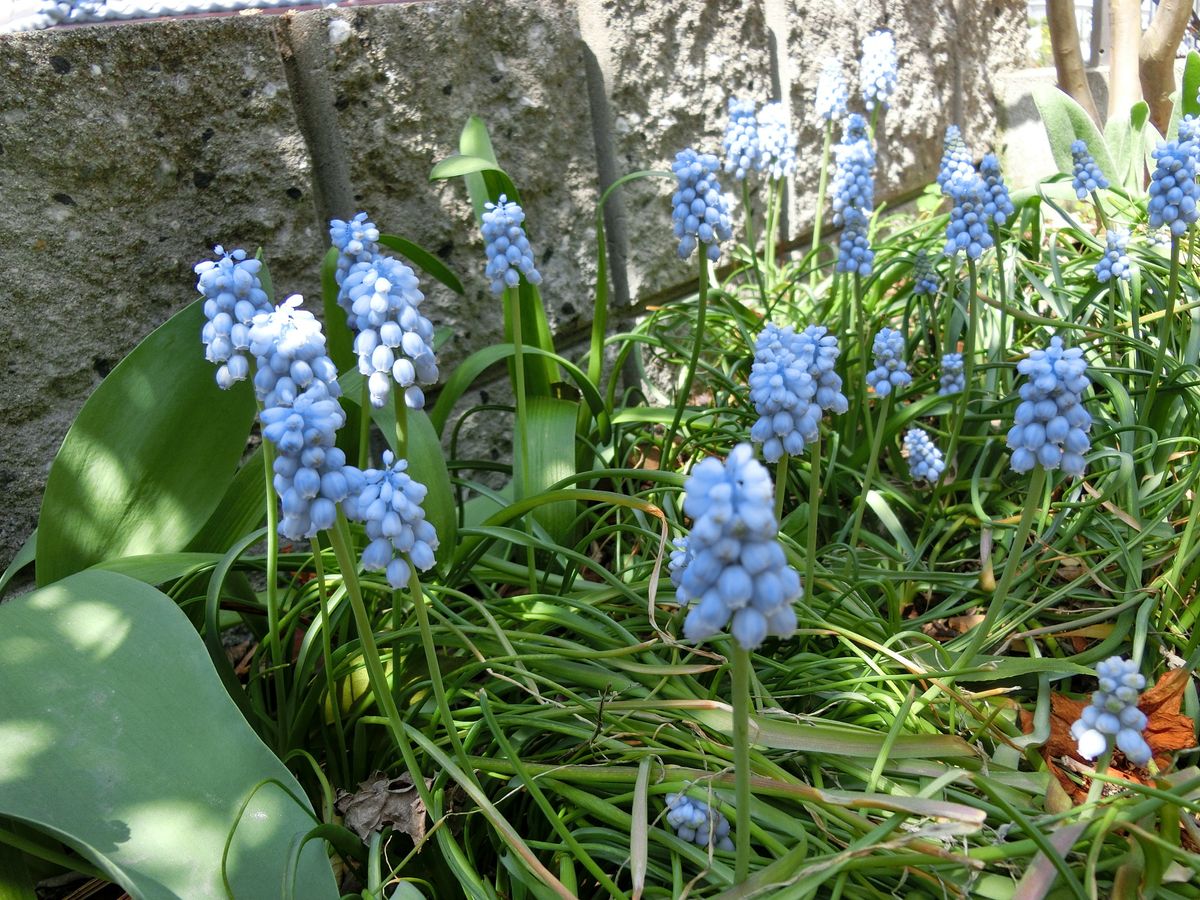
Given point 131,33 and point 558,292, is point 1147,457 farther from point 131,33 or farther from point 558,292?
point 131,33

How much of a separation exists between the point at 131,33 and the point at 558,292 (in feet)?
4.43

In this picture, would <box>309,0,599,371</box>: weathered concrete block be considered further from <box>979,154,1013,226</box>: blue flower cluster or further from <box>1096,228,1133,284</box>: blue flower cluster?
<box>1096,228,1133,284</box>: blue flower cluster

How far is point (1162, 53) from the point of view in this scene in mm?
4836

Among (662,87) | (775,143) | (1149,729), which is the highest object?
(662,87)

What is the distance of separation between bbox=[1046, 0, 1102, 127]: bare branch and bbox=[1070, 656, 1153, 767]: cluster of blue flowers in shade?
392 cm

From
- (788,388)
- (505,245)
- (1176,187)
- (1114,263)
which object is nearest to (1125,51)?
Answer: (1114,263)

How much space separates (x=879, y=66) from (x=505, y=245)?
231cm

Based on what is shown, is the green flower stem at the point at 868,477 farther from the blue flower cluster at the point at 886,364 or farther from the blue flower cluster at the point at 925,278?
the blue flower cluster at the point at 925,278

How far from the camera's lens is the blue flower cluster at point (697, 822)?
150 centimetres

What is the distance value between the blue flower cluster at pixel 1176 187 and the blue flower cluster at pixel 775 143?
4.50 ft

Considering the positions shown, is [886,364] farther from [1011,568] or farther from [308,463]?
[308,463]

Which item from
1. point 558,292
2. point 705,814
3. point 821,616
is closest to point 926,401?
point 821,616

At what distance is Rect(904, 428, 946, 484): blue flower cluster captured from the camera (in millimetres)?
2543

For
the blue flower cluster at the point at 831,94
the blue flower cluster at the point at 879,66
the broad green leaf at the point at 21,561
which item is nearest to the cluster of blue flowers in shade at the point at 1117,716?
the broad green leaf at the point at 21,561
